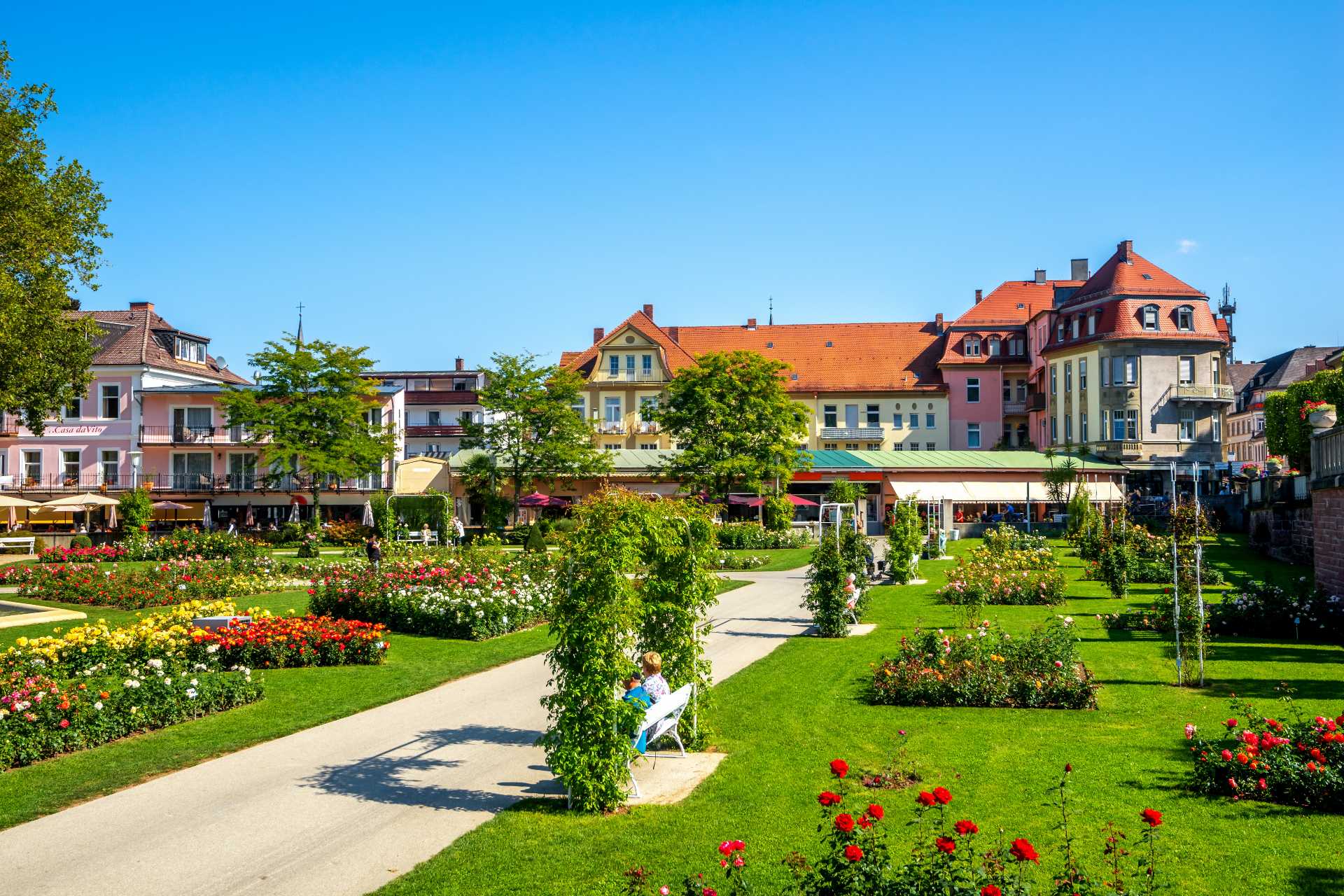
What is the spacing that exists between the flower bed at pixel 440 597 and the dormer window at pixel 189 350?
45.8 meters

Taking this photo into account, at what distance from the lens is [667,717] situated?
435 inches

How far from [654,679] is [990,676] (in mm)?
4728

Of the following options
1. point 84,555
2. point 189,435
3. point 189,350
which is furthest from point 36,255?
point 189,350

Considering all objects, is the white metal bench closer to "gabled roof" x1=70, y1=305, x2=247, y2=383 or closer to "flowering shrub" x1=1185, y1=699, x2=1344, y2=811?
"flowering shrub" x1=1185, y1=699, x2=1344, y2=811

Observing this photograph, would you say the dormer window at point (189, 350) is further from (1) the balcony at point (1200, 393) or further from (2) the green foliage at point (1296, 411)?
(1) the balcony at point (1200, 393)

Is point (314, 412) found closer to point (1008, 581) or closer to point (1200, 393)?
point (1008, 581)

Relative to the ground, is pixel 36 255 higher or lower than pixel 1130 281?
lower

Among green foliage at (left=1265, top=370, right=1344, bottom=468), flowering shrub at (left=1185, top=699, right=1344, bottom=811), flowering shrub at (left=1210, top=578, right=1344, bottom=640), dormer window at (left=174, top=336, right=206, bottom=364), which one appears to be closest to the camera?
flowering shrub at (left=1185, top=699, right=1344, bottom=811)

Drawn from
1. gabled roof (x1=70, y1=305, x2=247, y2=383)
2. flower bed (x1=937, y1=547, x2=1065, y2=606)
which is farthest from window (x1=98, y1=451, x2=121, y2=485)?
flower bed (x1=937, y1=547, x2=1065, y2=606)

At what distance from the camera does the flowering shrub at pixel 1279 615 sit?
700 inches

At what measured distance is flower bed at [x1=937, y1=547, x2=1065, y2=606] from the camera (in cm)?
2348

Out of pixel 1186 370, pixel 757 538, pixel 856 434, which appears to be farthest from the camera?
pixel 856 434

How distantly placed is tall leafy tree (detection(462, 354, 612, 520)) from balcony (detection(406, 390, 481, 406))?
12530mm

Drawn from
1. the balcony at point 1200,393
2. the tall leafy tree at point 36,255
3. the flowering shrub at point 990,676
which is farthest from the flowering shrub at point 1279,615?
the balcony at point 1200,393
